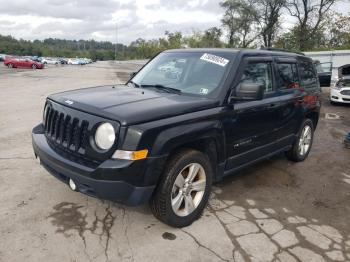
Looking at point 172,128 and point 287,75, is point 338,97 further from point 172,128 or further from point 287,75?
point 172,128

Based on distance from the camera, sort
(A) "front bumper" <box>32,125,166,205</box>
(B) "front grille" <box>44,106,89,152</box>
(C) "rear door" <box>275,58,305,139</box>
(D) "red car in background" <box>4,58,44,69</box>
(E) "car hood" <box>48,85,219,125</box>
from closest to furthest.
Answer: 1. (A) "front bumper" <box>32,125,166,205</box>
2. (E) "car hood" <box>48,85,219,125</box>
3. (B) "front grille" <box>44,106,89,152</box>
4. (C) "rear door" <box>275,58,305,139</box>
5. (D) "red car in background" <box>4,58,44,69</box>

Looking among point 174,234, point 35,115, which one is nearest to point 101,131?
point 174,234

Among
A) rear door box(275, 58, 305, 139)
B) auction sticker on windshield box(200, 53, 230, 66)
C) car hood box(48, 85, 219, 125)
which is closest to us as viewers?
car hood box(48, 85, 219, 125)

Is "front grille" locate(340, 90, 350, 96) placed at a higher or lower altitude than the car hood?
lower

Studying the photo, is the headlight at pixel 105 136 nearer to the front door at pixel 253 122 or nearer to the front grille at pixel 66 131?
the front grille at pixel 66 131

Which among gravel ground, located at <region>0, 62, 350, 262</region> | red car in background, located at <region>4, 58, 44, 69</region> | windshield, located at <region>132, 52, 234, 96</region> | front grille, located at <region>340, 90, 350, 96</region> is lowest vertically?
gravel ground, located at <region>0, 62, 350, 262</region>

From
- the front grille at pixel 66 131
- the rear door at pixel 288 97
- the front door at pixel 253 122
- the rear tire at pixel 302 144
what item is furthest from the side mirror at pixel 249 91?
the rear tire at pixel 302 144

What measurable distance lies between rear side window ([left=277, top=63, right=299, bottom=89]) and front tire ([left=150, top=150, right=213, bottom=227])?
1.95 meters

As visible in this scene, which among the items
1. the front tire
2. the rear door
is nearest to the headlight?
the front tire

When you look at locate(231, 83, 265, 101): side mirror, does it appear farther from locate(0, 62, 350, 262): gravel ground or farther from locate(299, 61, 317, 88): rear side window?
locate(299, 61, 317, 88): rear side window

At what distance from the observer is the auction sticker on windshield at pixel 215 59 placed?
4078mm

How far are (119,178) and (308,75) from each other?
4.13m

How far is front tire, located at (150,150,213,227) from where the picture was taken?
3285 mm

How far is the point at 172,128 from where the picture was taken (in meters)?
3.22
